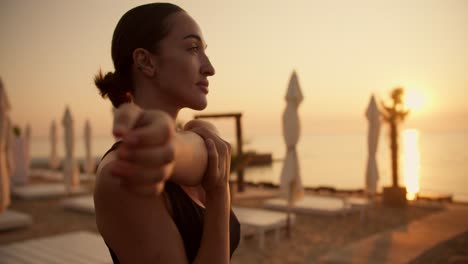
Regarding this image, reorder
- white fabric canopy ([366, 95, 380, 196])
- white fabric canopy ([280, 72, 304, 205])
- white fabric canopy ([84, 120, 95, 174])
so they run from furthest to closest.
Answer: white fabric canopy ([84, 120, 95, 174]) → white fabric canopy ([366, 95, 380, 196]) → white fabric canopy ([280, 72, 304, 205])

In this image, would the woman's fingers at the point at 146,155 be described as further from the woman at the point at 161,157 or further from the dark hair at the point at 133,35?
the dark hair at the point at 133,35

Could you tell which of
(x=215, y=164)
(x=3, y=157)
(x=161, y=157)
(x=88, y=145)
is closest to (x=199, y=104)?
(x=215, y=164)

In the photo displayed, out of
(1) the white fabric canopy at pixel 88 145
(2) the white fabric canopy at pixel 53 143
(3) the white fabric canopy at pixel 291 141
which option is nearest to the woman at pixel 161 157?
(3) the white fabric canopy at pixel 291 141

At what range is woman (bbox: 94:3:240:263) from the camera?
0.51 meters

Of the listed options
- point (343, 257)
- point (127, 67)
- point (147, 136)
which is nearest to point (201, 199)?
point (127, 67)

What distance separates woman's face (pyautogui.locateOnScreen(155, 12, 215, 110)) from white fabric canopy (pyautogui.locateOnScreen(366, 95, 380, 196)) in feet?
29.5

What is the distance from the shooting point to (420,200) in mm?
A: 12406

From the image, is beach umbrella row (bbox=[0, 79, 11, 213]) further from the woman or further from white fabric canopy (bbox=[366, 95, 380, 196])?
white fabric canopy (bbox=[366, 95, 380, 196])

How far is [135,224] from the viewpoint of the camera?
2.43ft

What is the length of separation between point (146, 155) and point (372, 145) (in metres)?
9.87

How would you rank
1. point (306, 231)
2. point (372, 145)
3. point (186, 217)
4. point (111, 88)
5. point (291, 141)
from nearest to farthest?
point (186, 217), point (111, 88), point (291, 141), point (306, 231), point (372, 145)

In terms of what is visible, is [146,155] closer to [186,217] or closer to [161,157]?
[161,157]

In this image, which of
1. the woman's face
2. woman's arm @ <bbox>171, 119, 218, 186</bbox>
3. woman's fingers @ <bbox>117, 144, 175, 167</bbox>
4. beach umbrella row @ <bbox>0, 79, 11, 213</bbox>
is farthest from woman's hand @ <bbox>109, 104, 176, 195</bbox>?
beach umbrella row @ <bbox>0, 79, 11, 213</bbox>

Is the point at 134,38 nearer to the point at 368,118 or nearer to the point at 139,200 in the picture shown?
the point at 139,200
